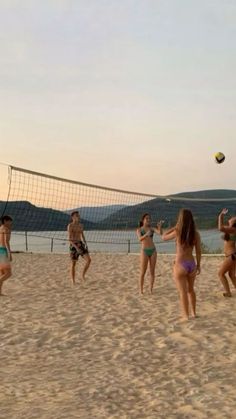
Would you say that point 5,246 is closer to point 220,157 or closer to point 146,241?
point 146,241

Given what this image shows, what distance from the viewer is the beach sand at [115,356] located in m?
3.81

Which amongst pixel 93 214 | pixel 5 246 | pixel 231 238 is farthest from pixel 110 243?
pixel 231 238

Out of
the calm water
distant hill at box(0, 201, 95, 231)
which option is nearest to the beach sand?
the calm water

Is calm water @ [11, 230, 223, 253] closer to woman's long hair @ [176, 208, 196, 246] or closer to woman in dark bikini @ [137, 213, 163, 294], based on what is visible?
woman in dark bikini @ [137, 213, 163, 294]

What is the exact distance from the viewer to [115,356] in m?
5.13

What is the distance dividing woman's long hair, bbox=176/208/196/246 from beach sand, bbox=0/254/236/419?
1017mm

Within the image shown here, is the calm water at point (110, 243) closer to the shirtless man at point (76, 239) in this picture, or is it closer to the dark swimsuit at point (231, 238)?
the shirtless man at point (76, 239)

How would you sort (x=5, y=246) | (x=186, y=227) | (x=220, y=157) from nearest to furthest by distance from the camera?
(x=186, y=227)
(x=5, y=246)
(x=220, y=157)

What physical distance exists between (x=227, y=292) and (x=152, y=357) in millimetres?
3244

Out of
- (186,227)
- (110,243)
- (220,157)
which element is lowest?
(110,243)

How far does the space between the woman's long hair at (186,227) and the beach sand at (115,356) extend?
102 cm

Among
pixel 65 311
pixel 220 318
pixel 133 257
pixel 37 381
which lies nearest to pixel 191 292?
pixel 220 318

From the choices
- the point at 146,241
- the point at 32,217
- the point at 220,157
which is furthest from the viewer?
the point at 32,217

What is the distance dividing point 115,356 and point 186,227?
1908 millimetres
